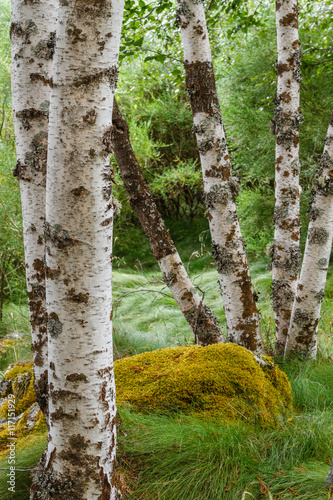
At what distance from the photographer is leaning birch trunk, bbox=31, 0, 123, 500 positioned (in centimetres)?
124

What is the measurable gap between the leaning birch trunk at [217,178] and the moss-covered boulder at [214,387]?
43 cm

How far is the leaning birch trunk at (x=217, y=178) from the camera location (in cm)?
264

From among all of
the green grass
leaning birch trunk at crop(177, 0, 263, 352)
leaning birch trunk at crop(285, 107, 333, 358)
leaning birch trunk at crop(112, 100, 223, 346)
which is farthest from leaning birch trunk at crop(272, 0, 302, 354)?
the green grass

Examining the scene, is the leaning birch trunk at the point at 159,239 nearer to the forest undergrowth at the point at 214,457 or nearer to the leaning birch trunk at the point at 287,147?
the leaning birch trunk at the point at 287,147

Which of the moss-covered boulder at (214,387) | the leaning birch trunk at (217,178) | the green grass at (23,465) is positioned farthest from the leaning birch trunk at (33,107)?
the leaning birch trunk at (217,178)

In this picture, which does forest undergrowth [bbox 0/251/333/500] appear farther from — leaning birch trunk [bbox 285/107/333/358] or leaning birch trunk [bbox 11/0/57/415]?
leaning birch trunk [bbox 285/107/333/358]

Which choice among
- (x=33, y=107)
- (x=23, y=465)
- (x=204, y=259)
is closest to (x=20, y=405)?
(x=23, y=465)

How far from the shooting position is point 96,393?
1.38 metres

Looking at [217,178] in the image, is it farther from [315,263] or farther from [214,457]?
[214,457]

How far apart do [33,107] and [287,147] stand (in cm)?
207

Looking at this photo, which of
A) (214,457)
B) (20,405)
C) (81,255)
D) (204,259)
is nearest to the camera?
(81,255)

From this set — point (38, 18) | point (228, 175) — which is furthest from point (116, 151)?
point (38, 18)

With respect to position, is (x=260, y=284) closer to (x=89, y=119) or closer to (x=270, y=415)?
(x=270, y=415)

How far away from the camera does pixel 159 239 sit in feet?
9.61
